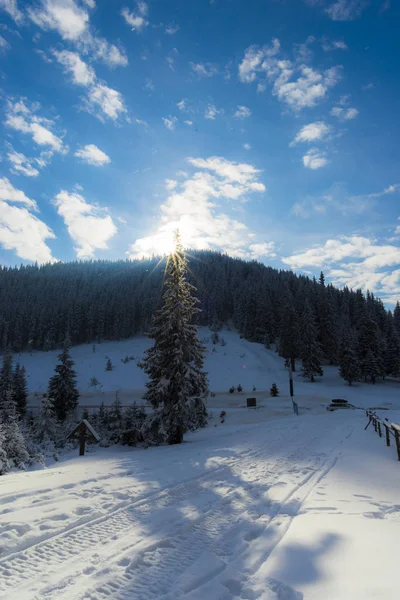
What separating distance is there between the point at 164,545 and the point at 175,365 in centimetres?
1373

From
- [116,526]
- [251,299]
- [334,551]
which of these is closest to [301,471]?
[334,551]

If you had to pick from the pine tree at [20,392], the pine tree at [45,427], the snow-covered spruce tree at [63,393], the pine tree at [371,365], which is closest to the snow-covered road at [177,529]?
the pine tree at [45,427]

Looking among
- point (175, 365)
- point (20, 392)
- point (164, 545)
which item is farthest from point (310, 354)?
point (164, 545)

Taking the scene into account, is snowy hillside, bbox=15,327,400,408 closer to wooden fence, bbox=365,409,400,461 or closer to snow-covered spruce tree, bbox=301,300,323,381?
snow-covered spruce tree, bbox=301,300,323,381

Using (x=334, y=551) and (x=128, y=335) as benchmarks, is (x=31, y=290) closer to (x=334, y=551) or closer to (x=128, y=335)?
(x=128, y=335)

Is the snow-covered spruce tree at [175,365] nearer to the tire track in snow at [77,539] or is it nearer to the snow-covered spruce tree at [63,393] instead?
the tire track in snow at [77,539]

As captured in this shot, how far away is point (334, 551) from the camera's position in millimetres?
4074

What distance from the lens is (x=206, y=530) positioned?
15.7 ft

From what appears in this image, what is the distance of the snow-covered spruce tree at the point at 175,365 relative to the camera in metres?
17.5

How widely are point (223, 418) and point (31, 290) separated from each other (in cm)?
14617

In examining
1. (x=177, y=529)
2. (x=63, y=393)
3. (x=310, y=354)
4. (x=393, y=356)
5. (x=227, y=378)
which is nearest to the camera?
(x=177, y=529)

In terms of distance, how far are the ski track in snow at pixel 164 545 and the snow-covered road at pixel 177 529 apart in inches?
0.6

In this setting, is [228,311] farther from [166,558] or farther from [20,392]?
[166,558]

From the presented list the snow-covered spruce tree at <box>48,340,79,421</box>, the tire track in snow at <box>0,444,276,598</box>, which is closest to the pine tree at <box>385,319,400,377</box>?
the snow-covered spruce tree at <box>48,340,79,421</box>
